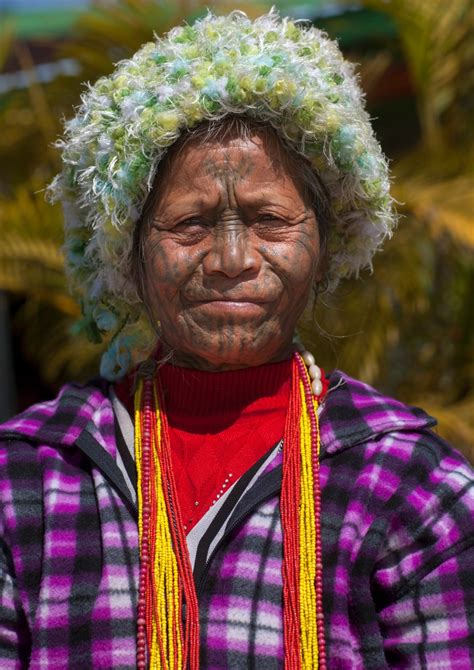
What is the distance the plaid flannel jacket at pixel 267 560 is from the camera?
1.72m

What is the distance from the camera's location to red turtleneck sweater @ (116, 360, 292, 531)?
6.32 ft

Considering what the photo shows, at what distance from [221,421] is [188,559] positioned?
33 centimetres

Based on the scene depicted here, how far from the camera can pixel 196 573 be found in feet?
5.90

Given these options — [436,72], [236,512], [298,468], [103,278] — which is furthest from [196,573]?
[436,72]

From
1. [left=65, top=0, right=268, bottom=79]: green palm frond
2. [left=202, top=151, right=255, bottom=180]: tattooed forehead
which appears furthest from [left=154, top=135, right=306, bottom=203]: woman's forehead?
[left=65, top=0, right=268, bottom=79]: green palm frond

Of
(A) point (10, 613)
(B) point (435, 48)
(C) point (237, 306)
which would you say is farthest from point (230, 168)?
(B) point (435, 48)

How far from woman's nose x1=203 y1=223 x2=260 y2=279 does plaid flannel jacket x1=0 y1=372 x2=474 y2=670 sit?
1.33ft

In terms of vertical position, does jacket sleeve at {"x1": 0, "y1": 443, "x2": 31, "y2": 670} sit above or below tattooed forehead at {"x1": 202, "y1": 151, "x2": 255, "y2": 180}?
below

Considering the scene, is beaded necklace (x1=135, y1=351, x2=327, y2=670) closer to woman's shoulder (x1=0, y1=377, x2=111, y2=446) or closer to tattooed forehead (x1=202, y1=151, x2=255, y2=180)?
woman's shoulder (x1=0, y1=377, x2=111, y2=446)

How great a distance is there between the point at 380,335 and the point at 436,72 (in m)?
1.42

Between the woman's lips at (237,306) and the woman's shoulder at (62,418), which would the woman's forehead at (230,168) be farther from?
the woman's shoulder at (62,418)

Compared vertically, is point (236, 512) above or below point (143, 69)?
below

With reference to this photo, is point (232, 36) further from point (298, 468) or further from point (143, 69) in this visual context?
point (298, 468)

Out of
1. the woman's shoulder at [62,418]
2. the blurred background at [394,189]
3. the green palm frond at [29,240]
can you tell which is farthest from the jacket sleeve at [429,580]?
the green palm frond at [29,240]
